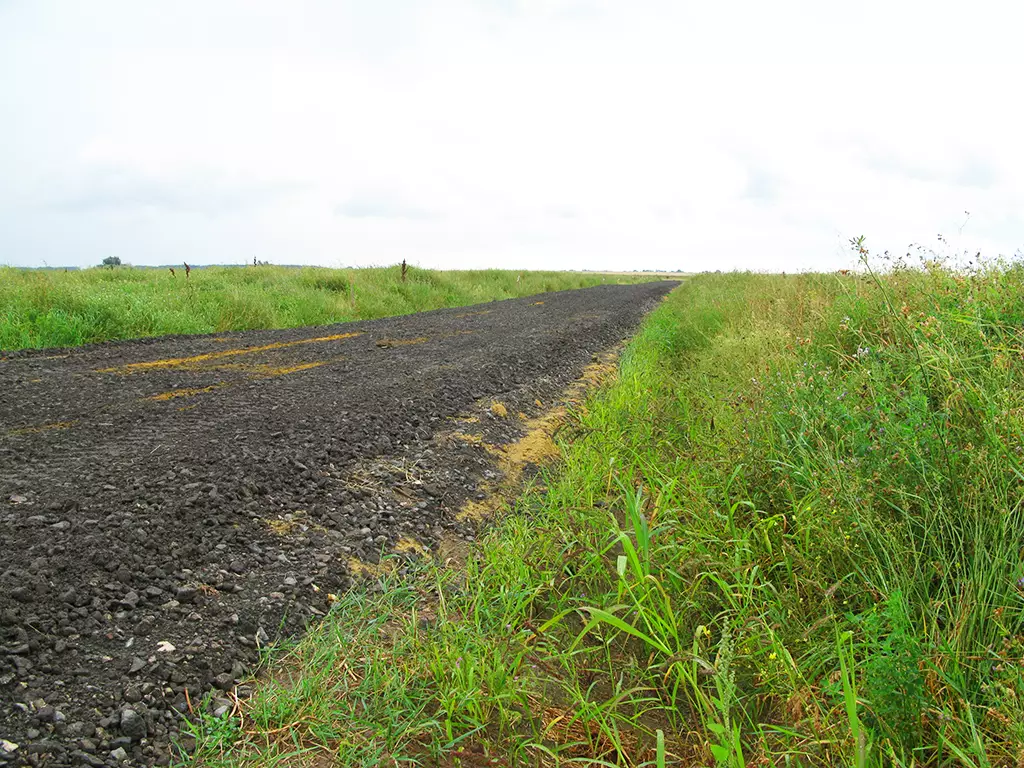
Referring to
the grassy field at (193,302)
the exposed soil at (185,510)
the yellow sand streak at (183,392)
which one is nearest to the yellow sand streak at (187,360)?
the exposed soil at (185,510)

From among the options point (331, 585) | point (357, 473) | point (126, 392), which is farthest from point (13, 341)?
point (331, 585)

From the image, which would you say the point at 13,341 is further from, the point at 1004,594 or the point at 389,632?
the point at 1004,594

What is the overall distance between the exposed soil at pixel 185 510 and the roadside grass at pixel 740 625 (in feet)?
0.90

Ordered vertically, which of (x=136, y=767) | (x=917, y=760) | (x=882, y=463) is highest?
(x=882, y=463)

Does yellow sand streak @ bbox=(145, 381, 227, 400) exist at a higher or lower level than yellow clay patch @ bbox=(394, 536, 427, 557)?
higher

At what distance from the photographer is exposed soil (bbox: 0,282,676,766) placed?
2.16 meters

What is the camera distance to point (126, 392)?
18.4ft

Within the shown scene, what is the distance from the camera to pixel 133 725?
6.62ft

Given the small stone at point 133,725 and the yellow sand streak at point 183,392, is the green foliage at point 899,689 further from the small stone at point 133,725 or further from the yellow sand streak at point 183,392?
the yellow sand streak at point 183,392

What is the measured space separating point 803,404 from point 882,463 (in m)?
1.08

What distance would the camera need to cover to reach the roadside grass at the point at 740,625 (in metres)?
1.86

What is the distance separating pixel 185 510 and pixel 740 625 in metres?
2.52

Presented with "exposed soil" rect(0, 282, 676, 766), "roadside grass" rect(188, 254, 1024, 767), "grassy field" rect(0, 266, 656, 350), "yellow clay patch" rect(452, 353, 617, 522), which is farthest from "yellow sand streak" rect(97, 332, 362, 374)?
"roadside grass" rect(188, 254, 1024, 767)

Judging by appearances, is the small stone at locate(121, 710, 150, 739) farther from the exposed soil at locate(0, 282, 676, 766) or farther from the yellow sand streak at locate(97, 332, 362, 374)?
the yellow sand streak at locate(97, 332, 362, 374)
